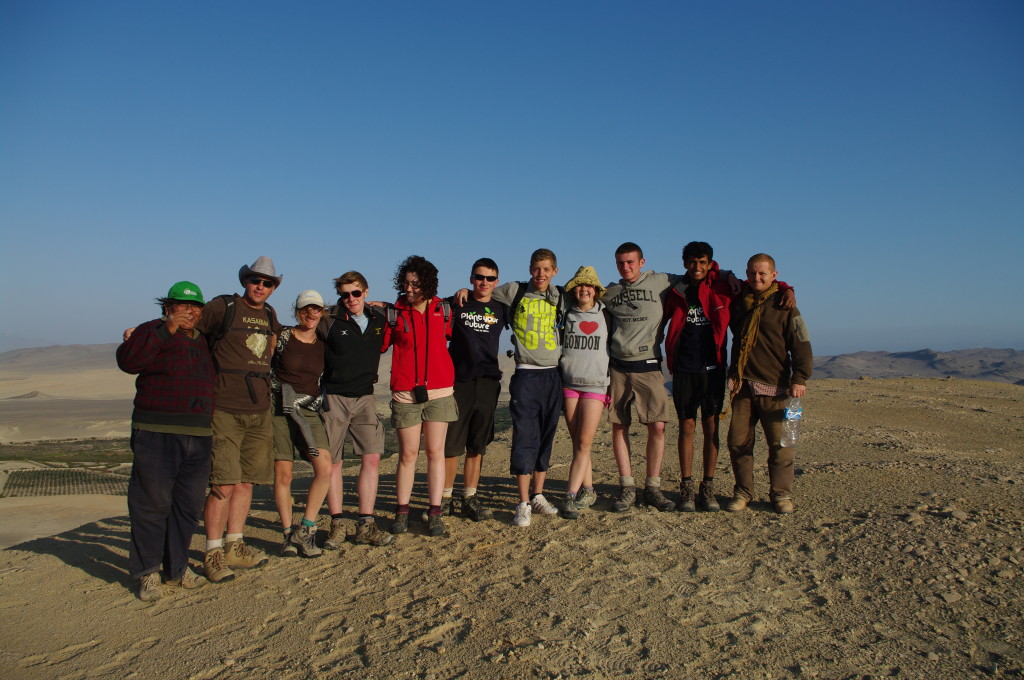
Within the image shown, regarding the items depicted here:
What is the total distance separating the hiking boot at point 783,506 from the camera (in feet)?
18.0

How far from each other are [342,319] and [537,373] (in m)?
1.60

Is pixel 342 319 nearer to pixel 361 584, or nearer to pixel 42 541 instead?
pixel 361 584

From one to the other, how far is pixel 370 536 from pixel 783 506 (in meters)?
3.29

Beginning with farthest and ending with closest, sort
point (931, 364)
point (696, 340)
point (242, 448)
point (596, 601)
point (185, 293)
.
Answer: point (931, 364) → point (696, 340) → point (242, 448) → point (185, 293) → point (596, 601)

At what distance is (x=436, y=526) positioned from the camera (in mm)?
5293

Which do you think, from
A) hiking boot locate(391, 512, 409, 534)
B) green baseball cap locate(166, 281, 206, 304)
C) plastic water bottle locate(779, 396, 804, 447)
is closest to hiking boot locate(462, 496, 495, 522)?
hiking boot locate(391, 512, 409, 534)

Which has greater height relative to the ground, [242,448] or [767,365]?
[767,365]

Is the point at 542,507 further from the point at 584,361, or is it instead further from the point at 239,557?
the point at 239,557

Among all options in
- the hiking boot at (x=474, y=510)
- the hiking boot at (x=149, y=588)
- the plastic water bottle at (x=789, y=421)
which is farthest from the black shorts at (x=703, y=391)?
the hiking boot at (x=149, y=588)

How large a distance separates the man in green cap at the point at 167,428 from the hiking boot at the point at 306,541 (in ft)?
2.46

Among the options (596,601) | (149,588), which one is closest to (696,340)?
(596,601)

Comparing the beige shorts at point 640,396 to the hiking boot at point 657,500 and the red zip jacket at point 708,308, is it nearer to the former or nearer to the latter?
the red zip jacket at point 708,308

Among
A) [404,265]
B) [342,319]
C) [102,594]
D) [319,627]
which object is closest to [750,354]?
[404,265]

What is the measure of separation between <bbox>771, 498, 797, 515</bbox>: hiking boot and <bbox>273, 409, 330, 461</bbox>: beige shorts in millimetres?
3598
